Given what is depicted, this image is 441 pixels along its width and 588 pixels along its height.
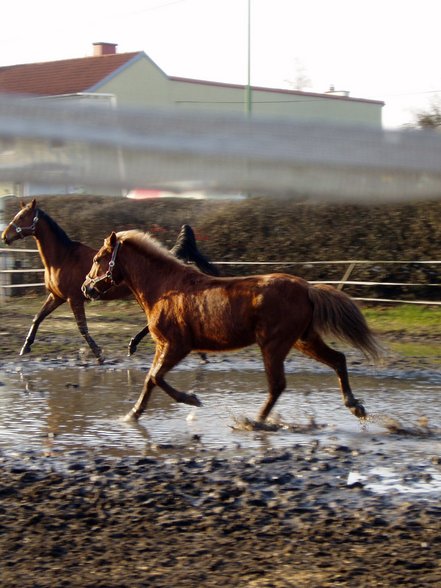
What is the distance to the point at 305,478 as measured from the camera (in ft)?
19.7

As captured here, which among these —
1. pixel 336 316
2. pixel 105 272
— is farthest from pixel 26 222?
pixel 336 316

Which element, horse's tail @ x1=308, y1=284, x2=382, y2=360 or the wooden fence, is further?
the wooden fence

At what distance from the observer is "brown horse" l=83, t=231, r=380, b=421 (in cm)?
766

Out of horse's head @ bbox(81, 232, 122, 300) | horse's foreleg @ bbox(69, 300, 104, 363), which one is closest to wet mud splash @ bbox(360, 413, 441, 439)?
horse's head @ bbox(81, 232, 122, 300)

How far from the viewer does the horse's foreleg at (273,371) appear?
7.75m

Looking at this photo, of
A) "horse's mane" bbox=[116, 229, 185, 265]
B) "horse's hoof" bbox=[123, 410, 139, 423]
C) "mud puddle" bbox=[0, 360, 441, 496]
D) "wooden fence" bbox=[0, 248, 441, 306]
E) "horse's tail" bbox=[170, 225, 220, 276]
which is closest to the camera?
"mud puddle" bbox=[0, 360, 441, 496]

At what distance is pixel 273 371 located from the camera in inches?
307

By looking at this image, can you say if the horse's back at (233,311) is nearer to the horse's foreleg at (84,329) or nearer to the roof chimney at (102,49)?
the horse's foreleg at (84,329)

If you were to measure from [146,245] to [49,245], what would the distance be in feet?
15.0

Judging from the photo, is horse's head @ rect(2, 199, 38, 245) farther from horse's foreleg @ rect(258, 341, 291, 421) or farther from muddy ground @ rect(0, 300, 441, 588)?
→ muddy ground @ rect(0, 300, 441, 588)

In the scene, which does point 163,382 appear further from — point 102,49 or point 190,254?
point 102,49

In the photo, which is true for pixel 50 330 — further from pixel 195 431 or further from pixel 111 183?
pixel 111 183

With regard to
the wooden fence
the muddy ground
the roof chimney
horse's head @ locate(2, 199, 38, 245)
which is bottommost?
the wooden fence

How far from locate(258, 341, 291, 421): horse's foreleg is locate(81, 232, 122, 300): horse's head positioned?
5.47ft
